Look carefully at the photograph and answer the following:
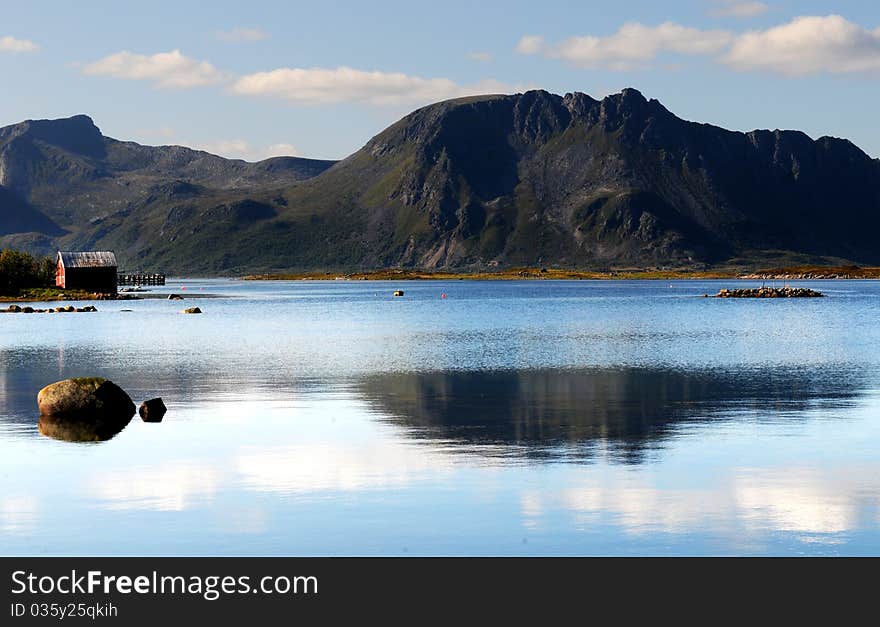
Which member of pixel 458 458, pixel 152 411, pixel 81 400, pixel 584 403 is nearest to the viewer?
pixel 458 458

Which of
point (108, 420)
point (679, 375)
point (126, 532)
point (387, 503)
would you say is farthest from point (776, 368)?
point (126, 532)

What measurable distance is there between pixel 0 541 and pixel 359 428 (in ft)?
62.1

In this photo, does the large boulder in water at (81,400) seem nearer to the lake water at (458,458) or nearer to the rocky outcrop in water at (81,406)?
the rocky outcrop in water at (81,406)

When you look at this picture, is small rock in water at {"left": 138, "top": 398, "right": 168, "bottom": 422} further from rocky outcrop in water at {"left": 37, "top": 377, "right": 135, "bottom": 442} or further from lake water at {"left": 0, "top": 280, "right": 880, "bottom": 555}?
rocky outcrop in water at {"left": 37, "top": 377, "right": 135, "bottom": 442}

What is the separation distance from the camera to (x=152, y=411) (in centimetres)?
4497

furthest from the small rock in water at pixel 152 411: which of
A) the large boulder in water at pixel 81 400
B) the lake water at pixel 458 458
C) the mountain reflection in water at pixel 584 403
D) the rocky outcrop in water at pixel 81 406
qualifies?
the mountain reflection in water at pixel 584 403

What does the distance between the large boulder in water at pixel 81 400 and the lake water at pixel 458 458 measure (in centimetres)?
119

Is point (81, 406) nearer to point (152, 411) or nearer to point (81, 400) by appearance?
point (81, 400)

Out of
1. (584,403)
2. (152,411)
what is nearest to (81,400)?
(152,411)

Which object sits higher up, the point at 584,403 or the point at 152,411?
the point at 152,411

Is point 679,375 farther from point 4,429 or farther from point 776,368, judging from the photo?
point 4,429

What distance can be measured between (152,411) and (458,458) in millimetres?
15645

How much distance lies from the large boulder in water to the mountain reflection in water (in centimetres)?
1068

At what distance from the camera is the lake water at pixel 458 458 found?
2452 cm
